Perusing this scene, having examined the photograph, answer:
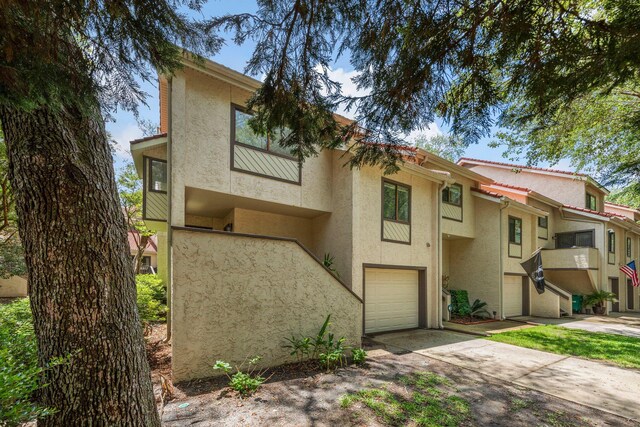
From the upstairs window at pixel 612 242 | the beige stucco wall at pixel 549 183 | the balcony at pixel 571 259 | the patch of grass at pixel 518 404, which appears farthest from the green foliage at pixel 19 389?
the upstairs window at pixel 612 242

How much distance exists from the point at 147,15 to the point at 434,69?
3.07 meters

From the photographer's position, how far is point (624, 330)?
12.1 metres

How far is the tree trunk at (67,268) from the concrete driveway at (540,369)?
6.56m

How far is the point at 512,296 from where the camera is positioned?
14891 mm

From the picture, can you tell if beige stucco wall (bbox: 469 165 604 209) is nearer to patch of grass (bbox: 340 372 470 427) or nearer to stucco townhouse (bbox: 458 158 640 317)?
stucco townhouse (bbox: 458 158 640 317)

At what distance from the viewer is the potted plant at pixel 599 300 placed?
52.7 feet

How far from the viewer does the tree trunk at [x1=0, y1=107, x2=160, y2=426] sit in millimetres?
2562

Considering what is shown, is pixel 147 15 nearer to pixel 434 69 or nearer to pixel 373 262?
pixel 434 69

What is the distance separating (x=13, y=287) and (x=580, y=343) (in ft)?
94.7

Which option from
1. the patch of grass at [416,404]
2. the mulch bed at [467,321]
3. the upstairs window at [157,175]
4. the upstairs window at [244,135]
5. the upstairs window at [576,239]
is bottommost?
the mulch bed at [467,321]

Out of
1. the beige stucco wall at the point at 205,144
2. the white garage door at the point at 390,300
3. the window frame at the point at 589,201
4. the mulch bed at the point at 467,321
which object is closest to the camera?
the beige stucco wall at the point at 205,144

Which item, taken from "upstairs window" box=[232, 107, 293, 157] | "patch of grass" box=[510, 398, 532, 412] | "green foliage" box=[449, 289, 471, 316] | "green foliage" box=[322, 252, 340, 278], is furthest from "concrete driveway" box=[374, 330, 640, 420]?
"upstairs window" box=[232, 107, 293, 157]

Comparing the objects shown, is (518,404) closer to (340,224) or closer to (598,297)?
(340,224)

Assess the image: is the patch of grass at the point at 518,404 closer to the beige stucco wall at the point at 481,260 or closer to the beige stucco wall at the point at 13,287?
the beige stucco wall at the point at 481,260
